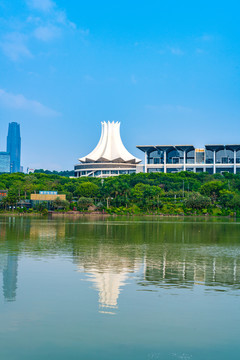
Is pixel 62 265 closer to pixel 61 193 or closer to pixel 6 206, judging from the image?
pixel 6 206

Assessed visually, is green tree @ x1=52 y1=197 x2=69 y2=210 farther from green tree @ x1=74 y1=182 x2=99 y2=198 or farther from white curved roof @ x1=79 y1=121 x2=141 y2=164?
white curved roof @ x1=79 y1=121 x2=141 y2=164

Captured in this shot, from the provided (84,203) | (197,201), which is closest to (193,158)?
(84,203)

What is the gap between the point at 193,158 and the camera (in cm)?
11162

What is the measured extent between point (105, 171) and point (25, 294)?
343 feet

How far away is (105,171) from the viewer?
114562mm

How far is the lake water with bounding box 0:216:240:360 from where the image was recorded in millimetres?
6809

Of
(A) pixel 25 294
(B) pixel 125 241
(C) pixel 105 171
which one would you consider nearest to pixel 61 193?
(C) pixel 105 171

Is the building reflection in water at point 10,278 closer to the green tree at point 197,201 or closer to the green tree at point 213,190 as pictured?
the green tree at point 197,201

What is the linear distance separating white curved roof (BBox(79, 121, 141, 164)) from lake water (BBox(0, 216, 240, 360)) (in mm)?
100169

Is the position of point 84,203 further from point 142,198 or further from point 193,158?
point 193,158

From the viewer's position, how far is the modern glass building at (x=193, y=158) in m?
105

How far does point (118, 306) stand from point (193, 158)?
105 metres

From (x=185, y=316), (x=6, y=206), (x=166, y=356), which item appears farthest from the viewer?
(x=6, y=206)

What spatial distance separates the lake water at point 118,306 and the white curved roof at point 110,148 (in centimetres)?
10017
